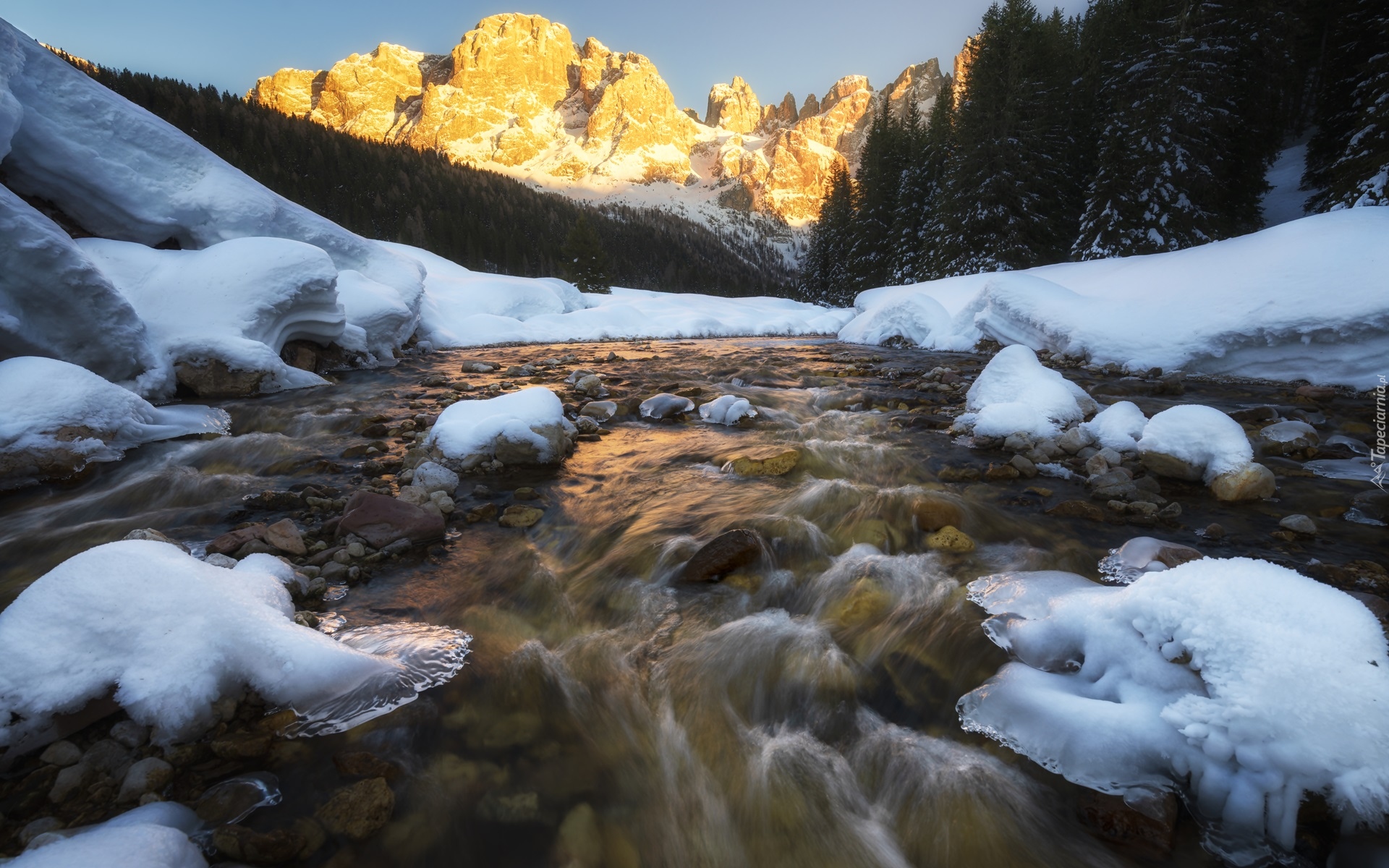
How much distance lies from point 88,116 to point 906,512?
1475 centimetres

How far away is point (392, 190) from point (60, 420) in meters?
72.7

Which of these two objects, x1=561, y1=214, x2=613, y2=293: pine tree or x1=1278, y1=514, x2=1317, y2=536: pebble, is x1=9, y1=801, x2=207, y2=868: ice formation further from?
x1=561, y1=214, x2=613, y2=293: pine tree

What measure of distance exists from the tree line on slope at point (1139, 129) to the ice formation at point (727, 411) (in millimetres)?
14010

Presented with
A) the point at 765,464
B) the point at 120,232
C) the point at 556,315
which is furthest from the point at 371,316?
the point at 556,315

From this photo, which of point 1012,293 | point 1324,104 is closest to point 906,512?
point 1012,293

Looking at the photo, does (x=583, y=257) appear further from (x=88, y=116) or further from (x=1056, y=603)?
(x=1056, y=603)

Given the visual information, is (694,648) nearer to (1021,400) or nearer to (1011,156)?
(1021,400)

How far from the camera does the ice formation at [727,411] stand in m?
7.04

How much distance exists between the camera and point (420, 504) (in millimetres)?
4172

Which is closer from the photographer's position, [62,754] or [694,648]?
[62,754]

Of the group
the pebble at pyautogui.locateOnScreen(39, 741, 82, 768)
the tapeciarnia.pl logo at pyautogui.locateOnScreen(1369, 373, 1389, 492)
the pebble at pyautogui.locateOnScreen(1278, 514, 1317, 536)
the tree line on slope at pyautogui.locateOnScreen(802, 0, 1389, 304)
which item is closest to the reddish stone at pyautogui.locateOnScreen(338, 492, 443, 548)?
the pebble at pyautogui.locateOnScreen(39, 741, 82, 768)

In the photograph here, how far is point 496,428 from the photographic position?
5223mm

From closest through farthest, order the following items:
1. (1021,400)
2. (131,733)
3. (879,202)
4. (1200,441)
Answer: (131,733) < (1200,441) < (1021,400) < (879,202)

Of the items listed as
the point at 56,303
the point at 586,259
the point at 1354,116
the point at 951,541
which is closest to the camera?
the point at 951,541
